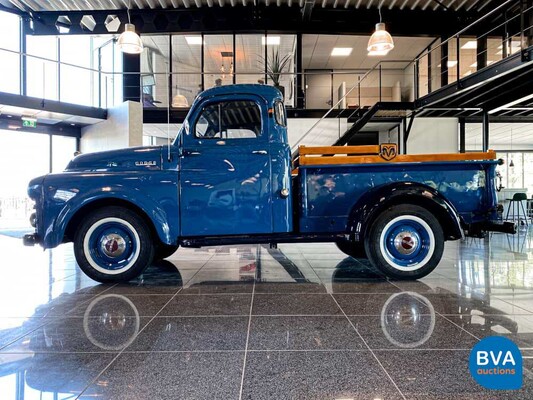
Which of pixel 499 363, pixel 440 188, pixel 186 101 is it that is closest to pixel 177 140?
pixel 440 188

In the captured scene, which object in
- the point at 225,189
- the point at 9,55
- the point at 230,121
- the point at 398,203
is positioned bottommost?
the point at 398,203

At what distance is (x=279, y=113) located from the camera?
422 centimetres

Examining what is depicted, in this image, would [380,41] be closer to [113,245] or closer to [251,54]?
[113,245]

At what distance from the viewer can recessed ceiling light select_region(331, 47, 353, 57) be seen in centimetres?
1487

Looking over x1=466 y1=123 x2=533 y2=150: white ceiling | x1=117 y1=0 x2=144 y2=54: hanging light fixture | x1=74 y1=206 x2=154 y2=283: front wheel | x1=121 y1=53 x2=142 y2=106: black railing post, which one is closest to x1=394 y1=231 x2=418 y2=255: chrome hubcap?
x1=74 y1=206 x2=154 y2=283: front wheel

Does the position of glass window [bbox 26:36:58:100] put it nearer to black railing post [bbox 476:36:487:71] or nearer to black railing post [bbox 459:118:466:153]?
black railing post [bbox 459:118:466:153]

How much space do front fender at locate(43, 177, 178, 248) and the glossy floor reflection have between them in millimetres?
660

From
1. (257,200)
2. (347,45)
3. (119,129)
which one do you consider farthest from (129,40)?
(347,45)

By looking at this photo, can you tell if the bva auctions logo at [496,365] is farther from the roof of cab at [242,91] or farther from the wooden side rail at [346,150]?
the roof of cab at [242,91]

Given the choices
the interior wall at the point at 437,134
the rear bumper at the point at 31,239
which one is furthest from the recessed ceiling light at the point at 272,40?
the rear bumper at the point at 31,239

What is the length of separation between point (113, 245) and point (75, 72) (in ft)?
33.8

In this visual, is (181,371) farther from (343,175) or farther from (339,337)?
(343,175)

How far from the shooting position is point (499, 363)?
1.99 meters

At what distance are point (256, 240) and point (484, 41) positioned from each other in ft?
47.2
